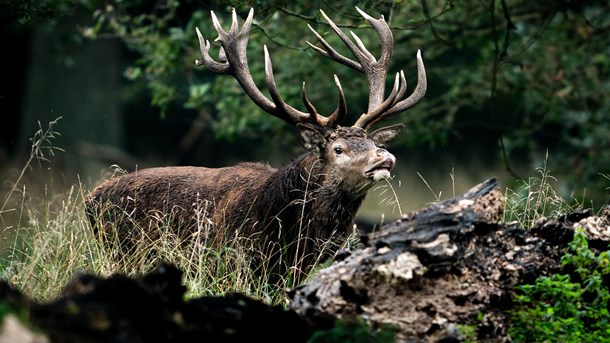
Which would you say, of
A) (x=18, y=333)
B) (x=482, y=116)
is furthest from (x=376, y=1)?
(x=482, y=116)

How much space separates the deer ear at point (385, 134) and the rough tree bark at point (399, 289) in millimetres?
2698

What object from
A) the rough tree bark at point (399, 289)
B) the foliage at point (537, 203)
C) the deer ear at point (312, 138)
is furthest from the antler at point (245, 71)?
the rough tree bark at point (399, 289)

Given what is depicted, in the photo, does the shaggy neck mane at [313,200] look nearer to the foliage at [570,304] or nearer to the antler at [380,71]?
the antler at [380,71]

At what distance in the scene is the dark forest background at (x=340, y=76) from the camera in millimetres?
9969

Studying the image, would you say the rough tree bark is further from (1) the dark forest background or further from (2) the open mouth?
(1) the dark forest background

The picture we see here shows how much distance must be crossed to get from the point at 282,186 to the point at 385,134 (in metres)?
1.00

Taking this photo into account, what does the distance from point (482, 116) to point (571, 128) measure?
2.92m

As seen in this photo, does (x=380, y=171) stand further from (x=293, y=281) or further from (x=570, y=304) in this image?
(x=570, y=304)

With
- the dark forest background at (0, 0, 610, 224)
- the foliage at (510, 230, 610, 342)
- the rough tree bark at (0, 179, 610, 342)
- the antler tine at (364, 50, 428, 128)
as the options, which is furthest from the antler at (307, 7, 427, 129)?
the foliage at (510, 230, 610, 342)

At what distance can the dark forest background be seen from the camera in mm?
9969

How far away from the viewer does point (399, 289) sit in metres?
4.62

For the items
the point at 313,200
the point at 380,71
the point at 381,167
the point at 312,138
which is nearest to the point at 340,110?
the point at 312,138

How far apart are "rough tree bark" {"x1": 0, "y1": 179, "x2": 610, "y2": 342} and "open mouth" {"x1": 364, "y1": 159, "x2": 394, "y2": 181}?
1883mm

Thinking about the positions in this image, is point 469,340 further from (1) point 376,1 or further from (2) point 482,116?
(2) point 482,116
